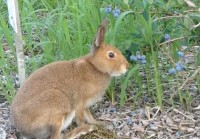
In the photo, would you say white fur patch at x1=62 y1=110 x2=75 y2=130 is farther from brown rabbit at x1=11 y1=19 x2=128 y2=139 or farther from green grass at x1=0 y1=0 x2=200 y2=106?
green grass at x1=0 y1=0 x2=200 y2=106

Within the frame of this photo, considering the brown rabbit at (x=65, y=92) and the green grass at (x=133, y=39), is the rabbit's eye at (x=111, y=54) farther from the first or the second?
the green grass at (x=133, y=39)

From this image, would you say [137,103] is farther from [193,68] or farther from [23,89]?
[23,89]

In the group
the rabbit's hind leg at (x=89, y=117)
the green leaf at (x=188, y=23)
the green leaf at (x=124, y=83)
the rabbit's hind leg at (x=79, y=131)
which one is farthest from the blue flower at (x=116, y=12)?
the rabbit's hind leg at (x=79, y=131)

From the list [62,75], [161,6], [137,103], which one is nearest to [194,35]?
[161,6]

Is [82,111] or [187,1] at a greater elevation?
[187,1]

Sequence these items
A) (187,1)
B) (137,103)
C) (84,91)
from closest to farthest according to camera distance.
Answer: (187,1) < (84,91) < (137,103)

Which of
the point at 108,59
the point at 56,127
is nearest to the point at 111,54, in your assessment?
the point at 108,59
